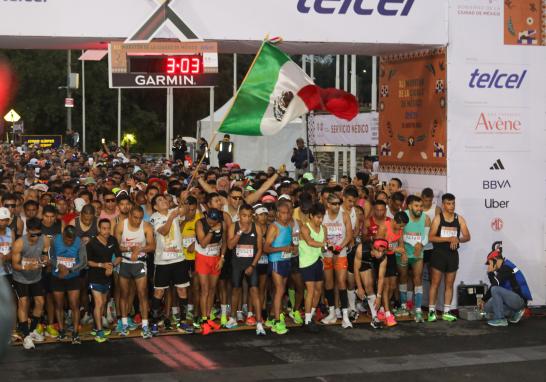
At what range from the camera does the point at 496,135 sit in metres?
12.5

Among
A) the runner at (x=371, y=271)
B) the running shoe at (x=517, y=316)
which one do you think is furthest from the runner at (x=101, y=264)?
the running shoe at (x=517, y=316)

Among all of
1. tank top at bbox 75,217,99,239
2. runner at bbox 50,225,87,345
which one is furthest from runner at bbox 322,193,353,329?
runner at bbox 50,225,87,345

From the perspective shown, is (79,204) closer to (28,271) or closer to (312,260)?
(28,271)

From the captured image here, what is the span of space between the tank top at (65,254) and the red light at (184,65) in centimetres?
238

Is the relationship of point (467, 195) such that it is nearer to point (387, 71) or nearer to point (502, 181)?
point (502, 181)

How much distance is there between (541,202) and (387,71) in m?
3.02

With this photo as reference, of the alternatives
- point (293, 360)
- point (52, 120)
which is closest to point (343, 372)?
point (293, 360)

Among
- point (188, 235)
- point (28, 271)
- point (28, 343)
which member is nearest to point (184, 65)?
point (188, 235)

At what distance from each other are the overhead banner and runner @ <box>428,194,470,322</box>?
70 centimetres

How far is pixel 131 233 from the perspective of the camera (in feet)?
36.4

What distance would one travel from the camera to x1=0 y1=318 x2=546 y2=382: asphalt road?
30.3ft

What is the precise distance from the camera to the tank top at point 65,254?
34.7ft

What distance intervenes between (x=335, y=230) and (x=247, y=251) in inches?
49.3

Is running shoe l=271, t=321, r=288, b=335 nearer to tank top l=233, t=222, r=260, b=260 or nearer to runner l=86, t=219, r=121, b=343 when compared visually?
tank top l=233, t=222, r=260, b=260
